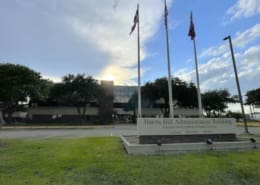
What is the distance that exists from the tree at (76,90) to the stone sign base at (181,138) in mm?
35452

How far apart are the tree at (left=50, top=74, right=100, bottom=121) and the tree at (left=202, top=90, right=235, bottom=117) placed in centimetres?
2986

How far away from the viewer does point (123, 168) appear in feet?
22.2

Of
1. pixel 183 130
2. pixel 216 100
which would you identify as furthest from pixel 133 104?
pixel 183 130

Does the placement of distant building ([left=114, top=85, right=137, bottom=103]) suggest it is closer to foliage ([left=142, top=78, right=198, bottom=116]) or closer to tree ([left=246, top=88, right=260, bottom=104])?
foliage ([left=142, top=78, right=198, bottom=116])

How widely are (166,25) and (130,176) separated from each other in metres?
10.6

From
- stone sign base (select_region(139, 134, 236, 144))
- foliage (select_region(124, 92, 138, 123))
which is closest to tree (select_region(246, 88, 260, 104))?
foliage (select_region(124, 92, 138, 123))

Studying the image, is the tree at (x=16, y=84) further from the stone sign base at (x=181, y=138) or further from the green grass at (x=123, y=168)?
the stone sign base at (x=181, y=138)

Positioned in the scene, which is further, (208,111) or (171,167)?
(208,111)

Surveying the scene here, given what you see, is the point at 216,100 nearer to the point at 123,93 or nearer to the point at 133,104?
the point at 133,104

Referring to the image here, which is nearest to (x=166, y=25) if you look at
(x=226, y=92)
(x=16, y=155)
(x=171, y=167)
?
(x=171, y=167)

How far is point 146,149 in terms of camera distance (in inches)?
348

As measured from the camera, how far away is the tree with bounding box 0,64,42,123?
3778cm

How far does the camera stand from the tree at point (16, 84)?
37.8 meters

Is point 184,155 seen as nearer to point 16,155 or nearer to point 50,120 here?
point 16,155
